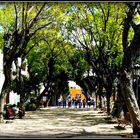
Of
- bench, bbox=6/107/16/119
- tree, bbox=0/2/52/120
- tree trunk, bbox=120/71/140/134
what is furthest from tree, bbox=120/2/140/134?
bench, bbox=6/107/16/119

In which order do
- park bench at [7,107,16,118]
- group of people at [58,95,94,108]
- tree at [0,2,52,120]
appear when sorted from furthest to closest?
group of people at [58,95,94,108] → park bench at [7,107,16,118] → tree at [0,2,52,120]

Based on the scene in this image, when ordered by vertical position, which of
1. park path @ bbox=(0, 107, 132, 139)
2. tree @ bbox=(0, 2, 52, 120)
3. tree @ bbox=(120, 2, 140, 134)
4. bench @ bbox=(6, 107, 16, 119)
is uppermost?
tree @ bbox=(0, 2, 52, 120)

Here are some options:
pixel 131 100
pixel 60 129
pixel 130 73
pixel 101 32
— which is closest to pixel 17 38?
pixel 60 129

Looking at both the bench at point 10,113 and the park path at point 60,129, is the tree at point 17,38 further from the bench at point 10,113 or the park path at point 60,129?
the bench at point 10,113

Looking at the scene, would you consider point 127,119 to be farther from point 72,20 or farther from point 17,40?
point 72,20

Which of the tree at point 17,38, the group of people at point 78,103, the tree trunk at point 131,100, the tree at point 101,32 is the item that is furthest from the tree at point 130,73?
the group of people at point 78,103

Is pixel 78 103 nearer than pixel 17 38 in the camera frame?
No

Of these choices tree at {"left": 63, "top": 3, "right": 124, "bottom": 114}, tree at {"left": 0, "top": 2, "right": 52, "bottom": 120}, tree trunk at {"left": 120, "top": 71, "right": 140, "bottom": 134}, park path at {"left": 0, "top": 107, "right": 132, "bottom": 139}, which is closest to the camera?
tree trunk at {"left": 120, "top": 71, "right": 140, "bottom": 134}

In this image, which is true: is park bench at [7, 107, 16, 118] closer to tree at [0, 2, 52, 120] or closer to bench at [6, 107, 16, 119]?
bench at [6, 107, 16, 119]

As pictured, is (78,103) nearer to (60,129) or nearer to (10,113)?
(10,113)

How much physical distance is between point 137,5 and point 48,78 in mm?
33381

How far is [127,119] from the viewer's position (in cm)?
2462

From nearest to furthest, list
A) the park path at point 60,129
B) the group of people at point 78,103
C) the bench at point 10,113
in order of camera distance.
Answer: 1. the park path at point 60,129
2. the bench at point 10,113
3. the group of people at point 78,103

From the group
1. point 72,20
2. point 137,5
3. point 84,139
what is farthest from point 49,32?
point 84,139
